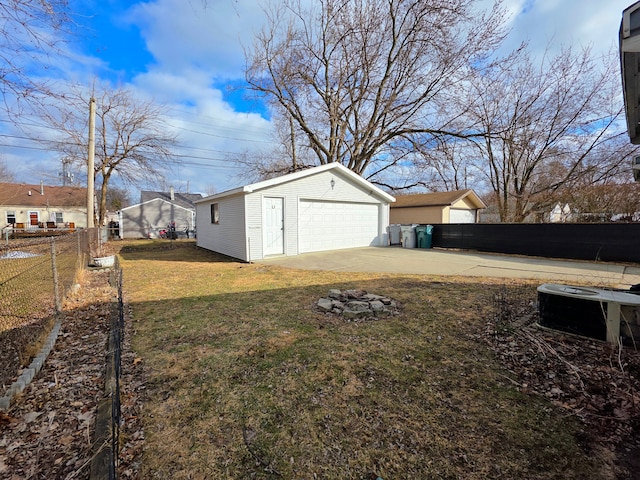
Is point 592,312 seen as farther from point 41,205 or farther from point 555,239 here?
point 41,205

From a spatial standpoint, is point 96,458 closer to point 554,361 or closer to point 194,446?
point 194,446

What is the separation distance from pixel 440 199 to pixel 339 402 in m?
18.9

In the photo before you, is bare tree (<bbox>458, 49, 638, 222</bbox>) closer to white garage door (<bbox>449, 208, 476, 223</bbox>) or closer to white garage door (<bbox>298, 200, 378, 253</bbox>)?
white garage door (<bbox>449, 208, 476, 223</bbox>)

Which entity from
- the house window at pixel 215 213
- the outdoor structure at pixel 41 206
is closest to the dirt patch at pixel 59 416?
the house window at pixel 215 213

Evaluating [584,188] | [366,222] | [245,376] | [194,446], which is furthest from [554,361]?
[584,188]

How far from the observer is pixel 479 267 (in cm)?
838

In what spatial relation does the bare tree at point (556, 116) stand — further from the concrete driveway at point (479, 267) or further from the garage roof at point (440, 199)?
the concrete driveway at point (479, 267)

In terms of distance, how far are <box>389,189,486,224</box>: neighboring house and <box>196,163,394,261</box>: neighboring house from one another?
5.99m

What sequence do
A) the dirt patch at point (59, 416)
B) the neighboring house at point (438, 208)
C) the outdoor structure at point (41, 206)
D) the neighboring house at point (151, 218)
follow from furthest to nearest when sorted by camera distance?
1. the outdoor structure at point (41, 206)
2. the neighboring house at point (151, 218)
3. the neighboring house at point (438, 208)
4. the dirt patch at point (59, 416)

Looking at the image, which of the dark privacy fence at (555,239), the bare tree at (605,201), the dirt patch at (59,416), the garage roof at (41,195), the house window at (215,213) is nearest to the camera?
the dirt patch at (59,416)

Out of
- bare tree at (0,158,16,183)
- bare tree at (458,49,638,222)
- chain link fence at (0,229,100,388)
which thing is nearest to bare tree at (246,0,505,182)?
bare tree at (458,49,638,222)

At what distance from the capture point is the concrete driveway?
6.93 m

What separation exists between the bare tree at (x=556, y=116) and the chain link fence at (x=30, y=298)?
15892 mm

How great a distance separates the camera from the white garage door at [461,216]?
1933cm
